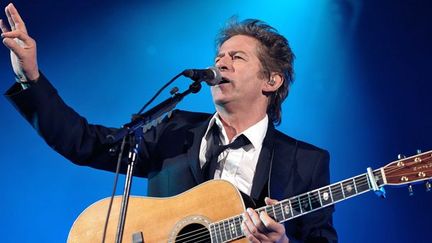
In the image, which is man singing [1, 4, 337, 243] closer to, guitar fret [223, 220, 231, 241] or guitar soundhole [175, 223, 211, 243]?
guitar fret [223, 220, 231, 241]

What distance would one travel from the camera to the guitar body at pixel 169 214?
2.23 metres

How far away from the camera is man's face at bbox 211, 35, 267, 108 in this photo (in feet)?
8.85

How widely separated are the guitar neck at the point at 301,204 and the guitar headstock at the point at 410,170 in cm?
7

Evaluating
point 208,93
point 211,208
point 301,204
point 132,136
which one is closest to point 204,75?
point 132,136

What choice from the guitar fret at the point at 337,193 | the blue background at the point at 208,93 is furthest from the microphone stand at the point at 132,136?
the blue background at the point at 208,93

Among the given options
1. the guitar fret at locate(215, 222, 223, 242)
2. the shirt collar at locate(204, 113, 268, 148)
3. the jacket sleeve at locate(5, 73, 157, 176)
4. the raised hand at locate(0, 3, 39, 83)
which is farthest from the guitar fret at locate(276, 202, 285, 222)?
the raised hand at locate(0, 3, 39, 83)

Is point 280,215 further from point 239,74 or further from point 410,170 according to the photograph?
point 239,74

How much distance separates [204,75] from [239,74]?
50 centimetres

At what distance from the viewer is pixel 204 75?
89.0 inches

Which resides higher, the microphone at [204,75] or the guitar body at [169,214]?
the microphone at [204,75]

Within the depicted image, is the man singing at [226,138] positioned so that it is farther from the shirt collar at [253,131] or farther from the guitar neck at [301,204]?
the guitar neck at [301,204]

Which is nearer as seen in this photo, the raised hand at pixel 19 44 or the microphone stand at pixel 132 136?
the microphone stand at pixel 132 136

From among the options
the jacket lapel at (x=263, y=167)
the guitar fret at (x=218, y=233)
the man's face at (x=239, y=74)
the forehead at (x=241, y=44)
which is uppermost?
the forehead at (x=241, y=44)

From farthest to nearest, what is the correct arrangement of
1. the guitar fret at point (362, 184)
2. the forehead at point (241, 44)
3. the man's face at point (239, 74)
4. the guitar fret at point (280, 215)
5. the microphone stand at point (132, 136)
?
the forehead at point (241, 44), the man's face at point (239, 74), the guitar fret at point (280, 215), the guitar fret at point (362, 184), the microphone stand at point (132, 136)
